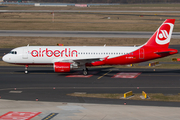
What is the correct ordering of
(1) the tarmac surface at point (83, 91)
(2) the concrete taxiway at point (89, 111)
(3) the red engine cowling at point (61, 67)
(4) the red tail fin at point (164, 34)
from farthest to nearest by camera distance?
(4) the red tail fin at point (164, 34)
(3) the red engine cowling at point (61, 67)
(1) the tarmac surface at point (83, 91)
(2) the concrete taxiway at point (89, 111)

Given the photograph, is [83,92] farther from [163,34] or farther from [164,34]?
[164,34]

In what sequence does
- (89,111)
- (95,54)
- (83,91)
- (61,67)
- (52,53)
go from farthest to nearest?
(95,54)
(52,53)
(61,67)
(83,91)
(89,111)

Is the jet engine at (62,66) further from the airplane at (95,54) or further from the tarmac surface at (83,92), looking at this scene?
the tarmac surface at (83,92)

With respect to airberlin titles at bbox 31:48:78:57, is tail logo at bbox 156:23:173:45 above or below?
above

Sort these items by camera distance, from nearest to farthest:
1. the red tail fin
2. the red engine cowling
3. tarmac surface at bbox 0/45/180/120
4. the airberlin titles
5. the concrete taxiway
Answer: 1. the concrete taxiway
2. tarmac surface at bbox 0/45/180/120
3. the red engine cowling
4. the airberlin titles
5. the red tail fin

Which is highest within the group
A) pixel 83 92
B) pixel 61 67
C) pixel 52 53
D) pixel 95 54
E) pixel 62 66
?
pixel 52 53

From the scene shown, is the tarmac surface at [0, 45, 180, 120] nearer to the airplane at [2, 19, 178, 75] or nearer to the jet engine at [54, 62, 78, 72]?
the jet engine at [54, 62, 78, 72]

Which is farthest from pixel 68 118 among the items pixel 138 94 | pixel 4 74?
pixel 4 74

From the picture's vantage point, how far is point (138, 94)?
31359mm

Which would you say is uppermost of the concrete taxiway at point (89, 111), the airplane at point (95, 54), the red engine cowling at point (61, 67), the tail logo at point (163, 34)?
the tail logo at point (163, 34)

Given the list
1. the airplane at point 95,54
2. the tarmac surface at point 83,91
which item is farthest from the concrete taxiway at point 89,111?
the airplane at point 95,54

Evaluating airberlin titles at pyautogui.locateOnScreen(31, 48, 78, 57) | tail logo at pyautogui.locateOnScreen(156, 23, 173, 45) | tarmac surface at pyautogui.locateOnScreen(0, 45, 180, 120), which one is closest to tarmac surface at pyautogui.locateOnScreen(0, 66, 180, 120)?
tarmac surface at pyautogui.locateOnScreen(0, 45, 180, 120)

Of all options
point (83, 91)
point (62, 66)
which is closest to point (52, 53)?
point (62, 66)

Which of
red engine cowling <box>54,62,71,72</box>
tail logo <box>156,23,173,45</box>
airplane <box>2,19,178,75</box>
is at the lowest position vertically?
red engine cowling <box>54,62,71,72</box>
